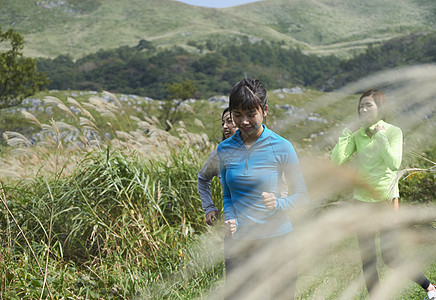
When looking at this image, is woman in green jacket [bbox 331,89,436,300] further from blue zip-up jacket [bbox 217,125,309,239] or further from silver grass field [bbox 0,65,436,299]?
blue zip-up jacket [bbox 217,125,309,239]

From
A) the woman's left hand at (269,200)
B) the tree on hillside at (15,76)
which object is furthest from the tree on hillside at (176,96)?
the woman's left hand at (269,200)

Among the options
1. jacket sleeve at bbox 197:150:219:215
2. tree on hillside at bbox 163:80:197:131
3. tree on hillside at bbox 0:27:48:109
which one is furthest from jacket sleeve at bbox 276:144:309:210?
tree on hillside at bbox 163:80:197:131

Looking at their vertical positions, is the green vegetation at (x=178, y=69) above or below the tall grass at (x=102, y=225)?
below

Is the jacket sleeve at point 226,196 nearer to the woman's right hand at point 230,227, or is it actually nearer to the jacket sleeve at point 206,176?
the woman's right hand at point 230,227

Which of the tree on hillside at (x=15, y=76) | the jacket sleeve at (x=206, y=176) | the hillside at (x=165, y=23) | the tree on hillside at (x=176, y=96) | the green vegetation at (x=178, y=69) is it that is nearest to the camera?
the jacket sleeve at (x=206, y=176)

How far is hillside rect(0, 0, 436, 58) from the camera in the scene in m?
107

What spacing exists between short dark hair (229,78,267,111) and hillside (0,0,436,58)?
3724 inches

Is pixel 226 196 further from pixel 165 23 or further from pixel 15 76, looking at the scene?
pixel 165 23

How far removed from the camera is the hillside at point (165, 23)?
106875mm

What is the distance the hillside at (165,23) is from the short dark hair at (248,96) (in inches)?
3724

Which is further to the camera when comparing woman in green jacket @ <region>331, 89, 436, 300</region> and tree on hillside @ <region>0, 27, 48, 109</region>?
tree on hillside @ <region>0, 27, 48, 109</region>

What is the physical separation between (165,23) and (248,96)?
135381 mm

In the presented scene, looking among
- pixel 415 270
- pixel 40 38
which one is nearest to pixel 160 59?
pixel 40 38

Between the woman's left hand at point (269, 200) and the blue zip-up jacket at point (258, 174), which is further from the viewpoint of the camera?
the blue zip-up jacket at point (258, 174)
